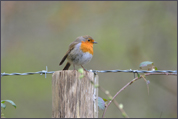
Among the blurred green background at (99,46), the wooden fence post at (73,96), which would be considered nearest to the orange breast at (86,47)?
the wooden fence post at (73,96)

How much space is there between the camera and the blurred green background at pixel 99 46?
6.21 meters

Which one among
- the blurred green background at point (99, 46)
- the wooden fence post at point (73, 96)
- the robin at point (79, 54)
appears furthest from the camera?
the blurred green background at point (99, 46)

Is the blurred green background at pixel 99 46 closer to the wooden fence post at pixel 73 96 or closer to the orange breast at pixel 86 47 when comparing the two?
the orange breast at pixel 86 47

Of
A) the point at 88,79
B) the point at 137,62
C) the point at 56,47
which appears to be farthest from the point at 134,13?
the point at 88,79

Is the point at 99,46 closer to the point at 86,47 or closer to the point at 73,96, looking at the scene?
the point at 86,47

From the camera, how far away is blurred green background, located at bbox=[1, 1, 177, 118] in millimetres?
6207

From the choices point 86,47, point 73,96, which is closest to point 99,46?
point 86,47

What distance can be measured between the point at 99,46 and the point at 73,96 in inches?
237

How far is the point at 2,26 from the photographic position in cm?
827

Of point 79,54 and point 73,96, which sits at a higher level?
point 79,54

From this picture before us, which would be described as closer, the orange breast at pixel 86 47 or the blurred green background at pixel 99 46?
the orange breast at pixel 86 47

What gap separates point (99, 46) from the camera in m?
7.97

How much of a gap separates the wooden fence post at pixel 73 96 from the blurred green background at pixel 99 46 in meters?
3.89

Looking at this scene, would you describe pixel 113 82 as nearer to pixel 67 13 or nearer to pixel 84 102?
pixel 67 13
